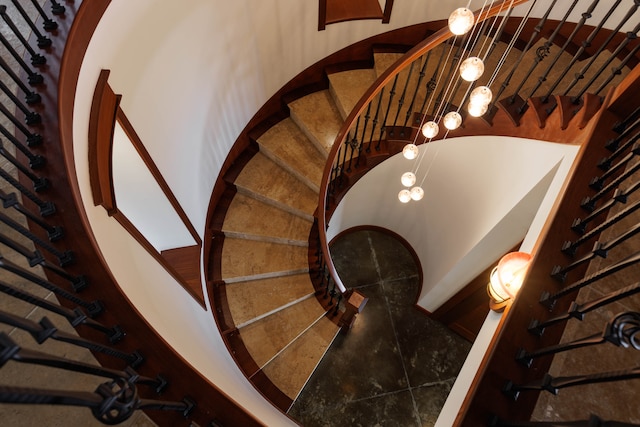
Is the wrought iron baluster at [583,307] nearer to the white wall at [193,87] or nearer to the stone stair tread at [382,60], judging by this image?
the white wall at [193,87]

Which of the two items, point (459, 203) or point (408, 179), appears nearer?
point (408, 179)

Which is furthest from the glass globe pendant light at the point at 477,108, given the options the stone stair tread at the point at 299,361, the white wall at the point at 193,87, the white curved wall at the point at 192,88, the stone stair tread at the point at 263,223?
the stone stair tread at the point at 299,361

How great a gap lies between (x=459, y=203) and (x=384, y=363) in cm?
212

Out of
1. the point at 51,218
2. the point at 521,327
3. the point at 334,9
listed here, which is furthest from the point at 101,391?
the point at 334,9

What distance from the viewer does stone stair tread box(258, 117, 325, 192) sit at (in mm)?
3938

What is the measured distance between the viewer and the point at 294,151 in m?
4.08

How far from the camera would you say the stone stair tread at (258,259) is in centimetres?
363

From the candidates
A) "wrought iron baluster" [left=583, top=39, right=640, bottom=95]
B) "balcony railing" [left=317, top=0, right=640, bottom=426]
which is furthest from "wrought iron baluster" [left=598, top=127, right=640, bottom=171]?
"wrought iron baluster" [left=583, top=39, right=640, bottom=95]

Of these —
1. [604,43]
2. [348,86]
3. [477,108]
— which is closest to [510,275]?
[477,108]

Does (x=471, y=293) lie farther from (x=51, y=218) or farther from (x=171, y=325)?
(x=51, y=218)

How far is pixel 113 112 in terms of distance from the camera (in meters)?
1.91

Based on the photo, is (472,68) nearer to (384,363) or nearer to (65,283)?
(65,283)

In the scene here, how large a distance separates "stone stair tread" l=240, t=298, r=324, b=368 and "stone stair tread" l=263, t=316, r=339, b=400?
0.31 ft

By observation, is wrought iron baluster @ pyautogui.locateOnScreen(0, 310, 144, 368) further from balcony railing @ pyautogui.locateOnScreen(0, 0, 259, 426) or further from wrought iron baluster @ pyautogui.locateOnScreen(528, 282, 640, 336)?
wrought iron baluster @ pyautogui.locateOnScreen(528, 282, 640, 336)
